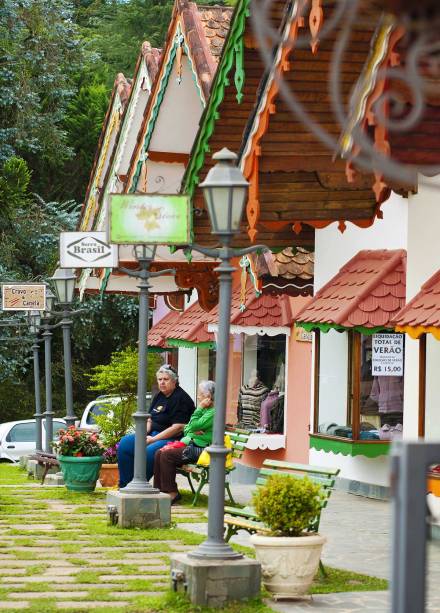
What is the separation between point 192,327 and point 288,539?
16428mm

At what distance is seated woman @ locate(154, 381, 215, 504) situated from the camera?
1602 cm

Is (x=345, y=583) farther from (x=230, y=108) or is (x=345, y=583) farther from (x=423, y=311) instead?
(x=230, y=108)

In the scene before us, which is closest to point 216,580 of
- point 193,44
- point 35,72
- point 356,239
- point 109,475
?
point 356,239

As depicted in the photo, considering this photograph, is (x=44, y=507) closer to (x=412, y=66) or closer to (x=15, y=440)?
(x=412, y=66)

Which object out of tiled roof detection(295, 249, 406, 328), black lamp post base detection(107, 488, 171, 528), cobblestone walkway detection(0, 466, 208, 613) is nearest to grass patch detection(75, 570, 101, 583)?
cobblestone walkway detection(0, 466, 208, 613)

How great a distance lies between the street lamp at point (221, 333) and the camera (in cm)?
968

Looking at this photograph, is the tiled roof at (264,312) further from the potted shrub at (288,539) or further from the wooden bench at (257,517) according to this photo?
the potted shrub at (288,539)

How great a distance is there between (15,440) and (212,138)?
22.3 metres

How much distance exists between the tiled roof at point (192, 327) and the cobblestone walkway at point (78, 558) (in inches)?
342

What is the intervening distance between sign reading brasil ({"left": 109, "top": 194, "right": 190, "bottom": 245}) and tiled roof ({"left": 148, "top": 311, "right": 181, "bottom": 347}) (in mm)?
17117

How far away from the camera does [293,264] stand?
2055 centimetres

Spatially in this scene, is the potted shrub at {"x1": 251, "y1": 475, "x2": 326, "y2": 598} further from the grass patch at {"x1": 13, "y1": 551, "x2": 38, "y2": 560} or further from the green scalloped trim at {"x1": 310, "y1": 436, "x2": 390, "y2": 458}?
the green scalloped trim at {"x1": 310, "y1": 436, "x2": 390, "y2": 458}

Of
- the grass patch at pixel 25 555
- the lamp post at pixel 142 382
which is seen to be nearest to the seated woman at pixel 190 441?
the lamp post at pixel 142 382

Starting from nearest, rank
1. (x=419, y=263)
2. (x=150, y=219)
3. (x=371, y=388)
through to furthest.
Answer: (x=150, y=219)
(x=419, y=263)
(x=371, y=388)
